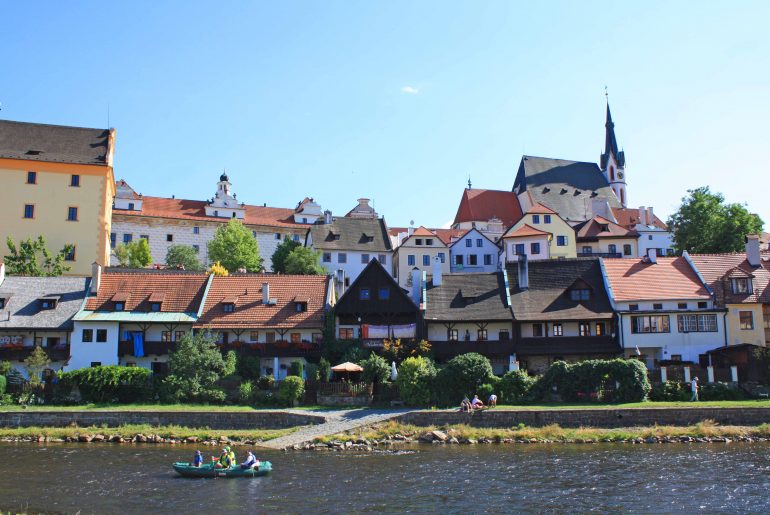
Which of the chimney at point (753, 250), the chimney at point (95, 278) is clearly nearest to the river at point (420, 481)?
the chimney at point (95, 278)

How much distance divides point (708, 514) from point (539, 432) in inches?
584

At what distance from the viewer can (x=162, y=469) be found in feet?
112

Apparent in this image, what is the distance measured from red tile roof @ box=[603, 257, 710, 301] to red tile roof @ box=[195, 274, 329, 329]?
72.5 ft

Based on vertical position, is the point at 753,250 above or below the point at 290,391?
above

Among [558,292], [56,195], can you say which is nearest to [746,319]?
[558,292]

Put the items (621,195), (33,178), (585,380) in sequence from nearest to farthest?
(585,380) → (33,178) → (621,195)

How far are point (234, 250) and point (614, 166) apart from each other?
2871 inches

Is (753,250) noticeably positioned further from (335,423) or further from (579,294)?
(335,423)

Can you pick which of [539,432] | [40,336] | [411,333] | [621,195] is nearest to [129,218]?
[40,336]

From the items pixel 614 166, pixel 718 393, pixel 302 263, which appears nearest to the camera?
pixel 718 393

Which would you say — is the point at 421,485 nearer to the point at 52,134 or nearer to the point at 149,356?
the point at 149,356

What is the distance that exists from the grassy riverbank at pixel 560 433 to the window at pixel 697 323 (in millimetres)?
12365

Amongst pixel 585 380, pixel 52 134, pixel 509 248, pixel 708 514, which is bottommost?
pixel 708 514

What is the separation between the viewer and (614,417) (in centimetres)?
4212
